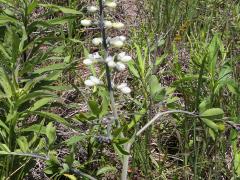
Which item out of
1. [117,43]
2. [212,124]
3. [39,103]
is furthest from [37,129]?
[212,124]

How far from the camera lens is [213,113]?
6.32ft

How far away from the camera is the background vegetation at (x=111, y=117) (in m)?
2.00

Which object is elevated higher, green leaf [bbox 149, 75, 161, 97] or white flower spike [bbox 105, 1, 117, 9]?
white flower spike [bbox 105, 1, 117, 9]

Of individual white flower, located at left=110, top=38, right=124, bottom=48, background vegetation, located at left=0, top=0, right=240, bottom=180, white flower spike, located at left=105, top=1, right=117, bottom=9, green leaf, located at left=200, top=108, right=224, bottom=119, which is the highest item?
white flower spike, located at left=105, top=1, right=117, bottom=9

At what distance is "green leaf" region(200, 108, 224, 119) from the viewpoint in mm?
1906

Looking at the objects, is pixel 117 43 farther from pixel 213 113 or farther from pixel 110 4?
pixel 213 113

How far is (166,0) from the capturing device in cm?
366

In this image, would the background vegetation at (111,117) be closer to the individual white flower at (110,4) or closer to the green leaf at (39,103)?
the green leaf at (39,103)

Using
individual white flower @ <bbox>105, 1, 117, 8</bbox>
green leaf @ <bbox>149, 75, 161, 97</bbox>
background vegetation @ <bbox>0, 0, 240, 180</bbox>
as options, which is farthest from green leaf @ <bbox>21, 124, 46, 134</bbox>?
individual white flower @ <bbox>105, 1, 117, 8</bbox>

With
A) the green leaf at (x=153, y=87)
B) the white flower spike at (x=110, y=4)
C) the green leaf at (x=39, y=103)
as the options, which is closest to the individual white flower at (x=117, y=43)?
the white flower spike at (x=110, y=4)

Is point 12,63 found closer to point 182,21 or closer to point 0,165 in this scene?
point 0,165

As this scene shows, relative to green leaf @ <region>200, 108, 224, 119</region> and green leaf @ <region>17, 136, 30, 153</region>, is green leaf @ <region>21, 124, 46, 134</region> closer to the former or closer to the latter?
green leaf @ <region>17, 136, 30, 153</region>

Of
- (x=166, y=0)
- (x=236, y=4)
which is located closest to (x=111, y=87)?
(x=166, y=0)

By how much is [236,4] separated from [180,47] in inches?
31.3
